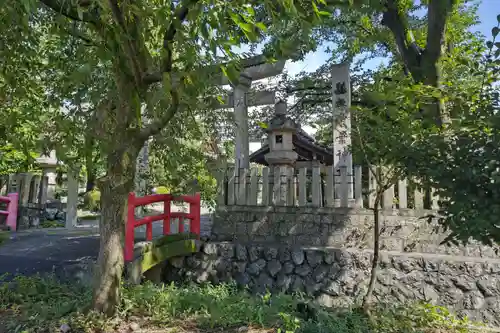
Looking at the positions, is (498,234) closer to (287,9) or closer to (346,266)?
(287,9)

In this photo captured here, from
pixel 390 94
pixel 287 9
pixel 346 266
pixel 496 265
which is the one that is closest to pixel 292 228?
pixel 346 266

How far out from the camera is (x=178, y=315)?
3.46m

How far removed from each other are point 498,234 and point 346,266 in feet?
11.7

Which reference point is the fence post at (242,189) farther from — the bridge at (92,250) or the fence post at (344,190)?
the fence post at (344,190)

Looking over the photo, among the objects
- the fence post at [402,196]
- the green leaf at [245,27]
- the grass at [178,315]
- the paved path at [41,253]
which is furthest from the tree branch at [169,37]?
the fence post at [402,196]

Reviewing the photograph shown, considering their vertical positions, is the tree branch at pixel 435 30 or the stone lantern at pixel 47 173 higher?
the tree branch at pixel 435 30

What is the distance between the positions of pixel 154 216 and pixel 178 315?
2515 mm

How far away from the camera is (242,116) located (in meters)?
7.62

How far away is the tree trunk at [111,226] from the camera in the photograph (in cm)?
315

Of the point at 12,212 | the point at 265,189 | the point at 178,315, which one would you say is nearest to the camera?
the point at 178,315

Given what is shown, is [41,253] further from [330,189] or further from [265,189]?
[330,189]

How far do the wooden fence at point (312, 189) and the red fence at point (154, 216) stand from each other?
2.27 feet

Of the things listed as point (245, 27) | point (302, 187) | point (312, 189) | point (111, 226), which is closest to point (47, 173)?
point (302, 187)

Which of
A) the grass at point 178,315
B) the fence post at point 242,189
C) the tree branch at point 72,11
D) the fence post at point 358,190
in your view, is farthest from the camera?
the fence post at point 242,189
